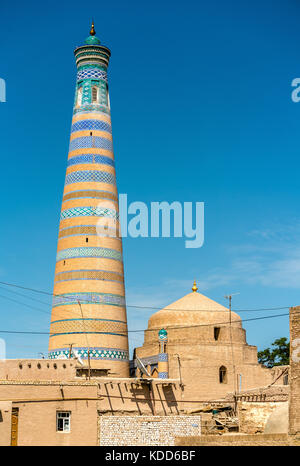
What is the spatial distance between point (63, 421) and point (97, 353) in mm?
5673

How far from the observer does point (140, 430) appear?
18.2m

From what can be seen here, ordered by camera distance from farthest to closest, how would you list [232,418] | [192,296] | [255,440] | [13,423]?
[192,296]
[232,418]
[13,423]
[255,440]

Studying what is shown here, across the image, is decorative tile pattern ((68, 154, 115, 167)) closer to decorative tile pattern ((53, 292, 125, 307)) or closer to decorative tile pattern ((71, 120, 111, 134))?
decorative tile pattern ((71, 120, 111, 134))

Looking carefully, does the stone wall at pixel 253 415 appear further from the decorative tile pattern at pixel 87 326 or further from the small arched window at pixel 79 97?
the small arched window at pixel 79 97

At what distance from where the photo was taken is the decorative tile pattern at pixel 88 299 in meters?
25.1

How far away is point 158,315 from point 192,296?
63.2 inches

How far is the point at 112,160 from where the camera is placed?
27.0 metres

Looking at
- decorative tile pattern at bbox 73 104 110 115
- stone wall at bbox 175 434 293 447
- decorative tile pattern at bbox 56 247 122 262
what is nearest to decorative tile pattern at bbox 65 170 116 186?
decorative tile pattern at bbox 73 104 110 115

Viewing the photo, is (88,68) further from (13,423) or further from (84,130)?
(13,423)

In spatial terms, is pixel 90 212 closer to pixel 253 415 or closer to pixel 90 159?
pixel 90 159

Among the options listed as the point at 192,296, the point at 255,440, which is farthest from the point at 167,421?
the point at 192,296

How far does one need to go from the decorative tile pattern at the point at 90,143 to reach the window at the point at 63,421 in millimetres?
10879

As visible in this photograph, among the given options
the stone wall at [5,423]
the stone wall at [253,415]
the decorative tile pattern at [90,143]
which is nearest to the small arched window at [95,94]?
the decorative tile pattern at [90,143]
